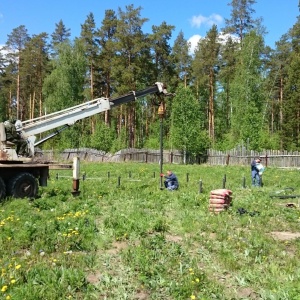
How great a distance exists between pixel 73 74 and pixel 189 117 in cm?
1634

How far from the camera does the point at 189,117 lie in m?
37.6

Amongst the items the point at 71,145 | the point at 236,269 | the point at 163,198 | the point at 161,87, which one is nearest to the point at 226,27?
the point at 71,145

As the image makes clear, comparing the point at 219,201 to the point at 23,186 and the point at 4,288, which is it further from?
the point at 4,288

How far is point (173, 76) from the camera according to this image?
156 feet

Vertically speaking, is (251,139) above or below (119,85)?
below

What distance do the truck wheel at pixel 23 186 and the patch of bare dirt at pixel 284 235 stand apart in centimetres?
779

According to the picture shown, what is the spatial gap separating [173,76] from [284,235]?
40350mm

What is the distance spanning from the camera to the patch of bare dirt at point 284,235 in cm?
828

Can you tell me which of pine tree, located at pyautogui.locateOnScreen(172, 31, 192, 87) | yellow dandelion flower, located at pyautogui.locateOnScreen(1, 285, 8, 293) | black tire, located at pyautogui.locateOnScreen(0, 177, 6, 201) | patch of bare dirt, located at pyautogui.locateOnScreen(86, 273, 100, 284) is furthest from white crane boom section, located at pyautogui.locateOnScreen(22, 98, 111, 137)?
pine tree, located at pyautogui.locateOnScreen(172, 31, 192, 87)

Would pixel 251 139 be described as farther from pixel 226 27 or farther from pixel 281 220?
pixel 281 220

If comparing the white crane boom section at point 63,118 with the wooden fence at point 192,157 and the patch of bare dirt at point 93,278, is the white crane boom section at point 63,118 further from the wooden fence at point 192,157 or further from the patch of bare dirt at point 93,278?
the wooden fence at point 192,157

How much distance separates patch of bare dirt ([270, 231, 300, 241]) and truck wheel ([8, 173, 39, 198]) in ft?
25.6

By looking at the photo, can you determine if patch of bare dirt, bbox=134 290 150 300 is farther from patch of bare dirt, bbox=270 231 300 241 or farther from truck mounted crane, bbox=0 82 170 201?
truck mounted crane, bbox=0 82 170 201

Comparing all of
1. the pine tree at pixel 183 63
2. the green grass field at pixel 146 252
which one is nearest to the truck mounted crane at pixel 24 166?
the green grass field at pixel 146 252
